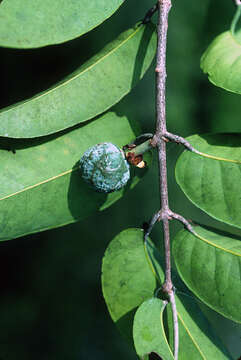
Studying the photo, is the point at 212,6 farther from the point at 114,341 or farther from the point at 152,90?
the point at 114,341

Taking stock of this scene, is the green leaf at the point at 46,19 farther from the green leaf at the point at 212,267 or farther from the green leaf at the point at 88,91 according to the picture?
the green leaf at the point at 212,267

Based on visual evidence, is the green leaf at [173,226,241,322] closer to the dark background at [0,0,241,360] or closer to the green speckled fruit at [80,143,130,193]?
the green speckled fruit at [80,143,130,193]

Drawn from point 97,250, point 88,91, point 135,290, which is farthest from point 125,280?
point 97,250

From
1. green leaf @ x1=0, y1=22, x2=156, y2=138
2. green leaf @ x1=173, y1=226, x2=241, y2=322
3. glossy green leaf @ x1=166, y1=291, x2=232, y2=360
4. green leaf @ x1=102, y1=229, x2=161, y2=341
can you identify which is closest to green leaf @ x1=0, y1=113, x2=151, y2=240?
green leaf @ x1=0, y1=22, x2=156, y2=138

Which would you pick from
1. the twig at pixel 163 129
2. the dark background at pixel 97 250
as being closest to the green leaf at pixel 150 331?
the twig at pixel 163 129

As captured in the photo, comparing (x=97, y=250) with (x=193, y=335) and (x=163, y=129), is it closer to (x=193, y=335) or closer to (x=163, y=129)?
(x=193, y=335)

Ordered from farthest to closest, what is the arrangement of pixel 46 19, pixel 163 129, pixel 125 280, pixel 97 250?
pixel 97 250 → pixel 125 280 → pixel 163 129 → pixel 46 19

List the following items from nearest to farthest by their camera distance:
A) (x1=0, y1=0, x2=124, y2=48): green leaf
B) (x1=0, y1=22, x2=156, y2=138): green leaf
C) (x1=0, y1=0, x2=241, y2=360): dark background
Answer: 1. (x1=0, y1=0, x2=124, y2=48): green leaf
2. (x1=0, y1=22, x2=156, y2=138): green leaf
3. (x1=0, y1=0, x2=241, y2=360): dark background

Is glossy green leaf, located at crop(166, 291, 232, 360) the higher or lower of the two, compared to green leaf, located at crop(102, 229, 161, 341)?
lower
